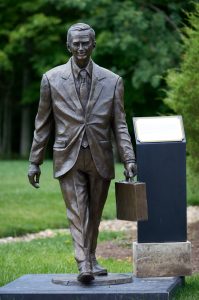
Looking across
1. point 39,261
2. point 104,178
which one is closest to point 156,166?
point 104,178

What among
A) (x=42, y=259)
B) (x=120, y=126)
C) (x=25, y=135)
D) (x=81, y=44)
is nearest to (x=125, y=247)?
(x=42, y=259)

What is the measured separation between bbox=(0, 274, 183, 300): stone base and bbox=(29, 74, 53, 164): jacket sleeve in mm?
1167

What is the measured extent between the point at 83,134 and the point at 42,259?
146 inches

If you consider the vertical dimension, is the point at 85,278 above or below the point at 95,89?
below

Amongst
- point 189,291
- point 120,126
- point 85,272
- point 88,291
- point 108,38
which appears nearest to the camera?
point 88,291

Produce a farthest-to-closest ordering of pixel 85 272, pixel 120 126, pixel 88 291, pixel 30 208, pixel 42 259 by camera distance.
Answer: pixel 30 208 < pixel 42 259 < pixel 120 126 < pixel 85 272 < pixel 88 291

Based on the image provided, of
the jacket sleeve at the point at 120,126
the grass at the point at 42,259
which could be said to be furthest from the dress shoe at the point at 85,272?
the grass at the point at 42,259

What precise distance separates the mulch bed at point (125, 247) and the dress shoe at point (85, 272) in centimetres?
315

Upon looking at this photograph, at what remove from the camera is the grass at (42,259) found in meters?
10.9

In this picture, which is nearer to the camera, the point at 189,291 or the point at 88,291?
the point at 88,291

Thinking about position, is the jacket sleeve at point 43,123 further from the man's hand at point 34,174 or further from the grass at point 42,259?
the grass at point 42,259

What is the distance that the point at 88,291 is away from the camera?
27.6ft

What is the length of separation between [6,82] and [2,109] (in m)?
1.58

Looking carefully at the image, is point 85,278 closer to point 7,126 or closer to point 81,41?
point 81,41
